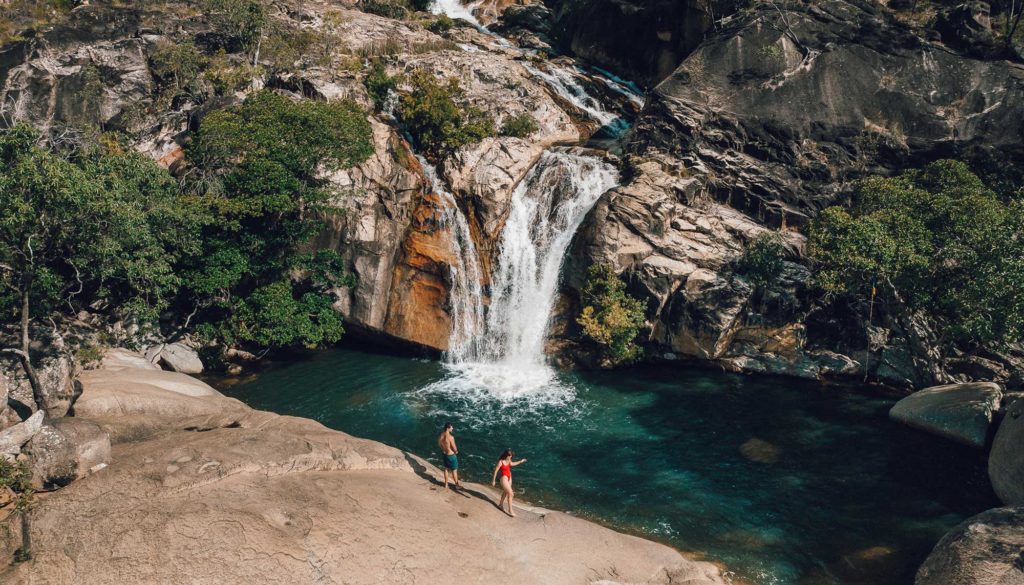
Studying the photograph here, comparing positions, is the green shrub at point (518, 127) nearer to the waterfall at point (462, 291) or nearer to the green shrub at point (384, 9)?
the waterfall at point (462, 291)

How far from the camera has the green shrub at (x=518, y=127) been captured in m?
41.8

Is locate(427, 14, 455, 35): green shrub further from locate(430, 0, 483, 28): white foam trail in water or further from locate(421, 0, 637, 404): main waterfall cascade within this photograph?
locate(421, 0, 637, 404): main waterfall cascade

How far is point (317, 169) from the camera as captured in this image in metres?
35.0

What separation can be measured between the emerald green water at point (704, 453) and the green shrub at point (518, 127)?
19.5 metres

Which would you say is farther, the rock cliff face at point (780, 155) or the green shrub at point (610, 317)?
the rock cliff face at point (780, 155)

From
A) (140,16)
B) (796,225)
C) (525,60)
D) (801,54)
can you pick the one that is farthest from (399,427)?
(140,16)

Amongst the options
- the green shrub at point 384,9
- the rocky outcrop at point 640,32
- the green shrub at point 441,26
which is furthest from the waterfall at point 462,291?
the green shrub at point 384,9

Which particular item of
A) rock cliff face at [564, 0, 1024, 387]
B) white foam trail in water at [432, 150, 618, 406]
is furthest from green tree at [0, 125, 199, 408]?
rock cliff face at [564, 0, 1024, 387]

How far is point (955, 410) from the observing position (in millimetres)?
22875

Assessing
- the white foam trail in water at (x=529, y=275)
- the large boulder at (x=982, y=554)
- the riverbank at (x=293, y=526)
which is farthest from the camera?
the white foam trail in water at (x=529, y=275)

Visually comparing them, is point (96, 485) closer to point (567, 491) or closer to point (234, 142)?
point (567, 491)

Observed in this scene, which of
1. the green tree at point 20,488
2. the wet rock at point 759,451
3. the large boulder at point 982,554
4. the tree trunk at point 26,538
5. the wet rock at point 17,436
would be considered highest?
the large boulder at point 982,554

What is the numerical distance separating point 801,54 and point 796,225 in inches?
528

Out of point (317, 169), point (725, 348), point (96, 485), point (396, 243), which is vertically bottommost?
point (96, 485)
